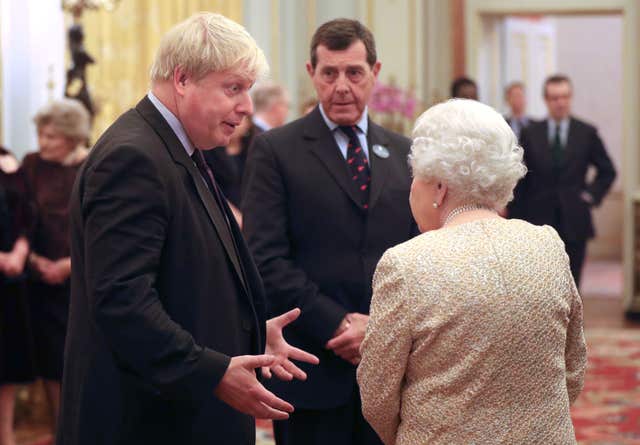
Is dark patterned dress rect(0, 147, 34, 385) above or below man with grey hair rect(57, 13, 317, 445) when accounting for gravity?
below

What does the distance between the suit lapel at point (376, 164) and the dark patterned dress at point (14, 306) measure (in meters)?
2.28

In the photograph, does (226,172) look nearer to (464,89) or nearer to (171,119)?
(171,119)

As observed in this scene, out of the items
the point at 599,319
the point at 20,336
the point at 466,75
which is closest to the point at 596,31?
the point at 466,75

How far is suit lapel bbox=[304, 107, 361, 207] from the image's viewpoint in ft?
11.4

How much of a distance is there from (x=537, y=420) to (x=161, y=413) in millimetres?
792

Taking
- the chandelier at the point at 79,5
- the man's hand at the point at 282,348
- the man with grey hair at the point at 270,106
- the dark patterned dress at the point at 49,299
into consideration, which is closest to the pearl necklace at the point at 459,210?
the man's hand at the point at 282,348

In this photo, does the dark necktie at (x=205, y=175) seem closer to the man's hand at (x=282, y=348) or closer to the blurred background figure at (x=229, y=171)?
the man's hand at (x=282, y=348)

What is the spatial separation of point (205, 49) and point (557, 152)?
6.41 meters

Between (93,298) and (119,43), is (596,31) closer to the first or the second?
(119,43)

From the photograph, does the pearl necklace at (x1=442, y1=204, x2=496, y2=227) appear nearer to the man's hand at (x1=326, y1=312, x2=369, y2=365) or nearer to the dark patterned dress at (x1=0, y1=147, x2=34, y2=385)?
the man's hand at (x1=326, y1=312, x2=369, y2=365)

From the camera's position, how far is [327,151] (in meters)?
3.53

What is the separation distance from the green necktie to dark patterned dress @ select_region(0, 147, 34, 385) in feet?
14.5

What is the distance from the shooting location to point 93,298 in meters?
2.32

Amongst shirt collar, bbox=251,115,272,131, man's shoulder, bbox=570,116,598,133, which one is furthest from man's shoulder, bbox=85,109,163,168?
man's shoulder, bbox=570,116,598,133
